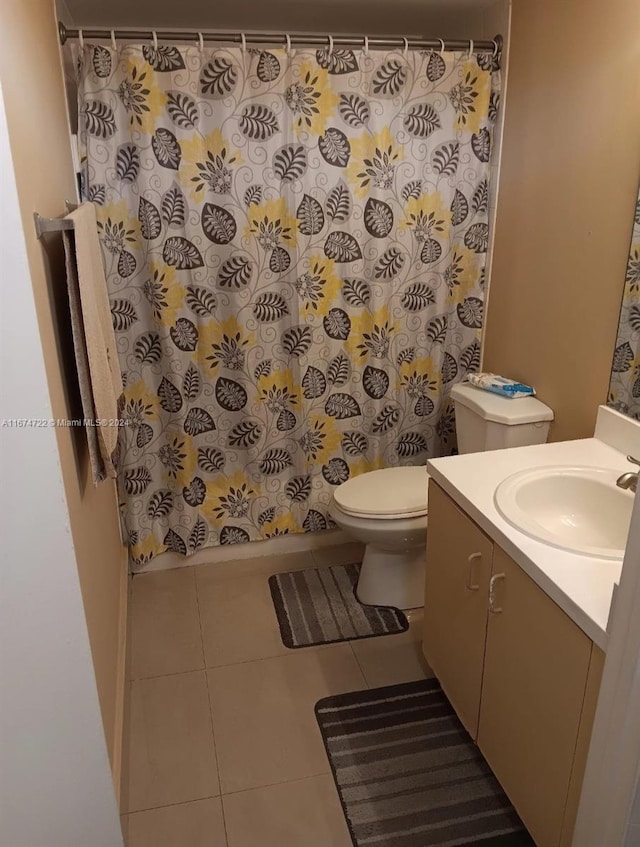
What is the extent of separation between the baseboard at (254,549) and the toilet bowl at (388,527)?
1.25ft

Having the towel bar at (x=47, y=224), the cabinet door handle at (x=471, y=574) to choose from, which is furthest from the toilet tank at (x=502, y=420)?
the towel bar at (x=47, y=224)

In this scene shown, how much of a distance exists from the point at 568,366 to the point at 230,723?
4.96ft

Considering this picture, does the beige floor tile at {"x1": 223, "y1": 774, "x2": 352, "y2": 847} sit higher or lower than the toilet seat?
lower

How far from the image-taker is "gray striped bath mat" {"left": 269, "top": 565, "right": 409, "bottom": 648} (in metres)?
2.23

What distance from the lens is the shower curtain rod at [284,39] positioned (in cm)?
196

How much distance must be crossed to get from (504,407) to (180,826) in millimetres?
1528

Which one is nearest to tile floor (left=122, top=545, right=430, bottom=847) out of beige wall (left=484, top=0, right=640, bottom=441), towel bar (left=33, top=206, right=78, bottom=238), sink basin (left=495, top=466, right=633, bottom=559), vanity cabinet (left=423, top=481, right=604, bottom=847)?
vanity cabinet (left=423, top=481, right=604, bottom=847)

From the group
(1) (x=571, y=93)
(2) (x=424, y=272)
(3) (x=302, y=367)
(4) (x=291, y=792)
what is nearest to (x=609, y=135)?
(1) (x=571, y=93)

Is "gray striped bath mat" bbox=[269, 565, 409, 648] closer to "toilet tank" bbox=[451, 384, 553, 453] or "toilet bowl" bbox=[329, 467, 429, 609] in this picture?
"toilet bowl" bbox=[329, 467, 429, 609]

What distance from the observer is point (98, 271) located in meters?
1.62

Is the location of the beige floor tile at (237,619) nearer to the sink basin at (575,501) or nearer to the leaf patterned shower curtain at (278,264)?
the leaf patterned shower curtain at (278,264)

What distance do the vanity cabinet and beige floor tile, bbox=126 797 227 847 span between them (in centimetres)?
70

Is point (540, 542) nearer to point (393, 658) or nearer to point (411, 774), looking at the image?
point (411, 774)

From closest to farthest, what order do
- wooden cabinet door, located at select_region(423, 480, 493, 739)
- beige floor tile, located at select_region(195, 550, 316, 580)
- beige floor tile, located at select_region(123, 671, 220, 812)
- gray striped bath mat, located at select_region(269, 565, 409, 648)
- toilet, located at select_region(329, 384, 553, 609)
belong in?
wooden cabinet door, located at select_region(423, 480, 493, 739), beige floor tile, located at select_region(123, 671, 220, 812), toilet, located at select_region(329, 384, 553, 609), gray striped bath mat, located at select_region(269, 565, 409, 648), beige floor tile, located at select_region(195, 550, 316, 580)
